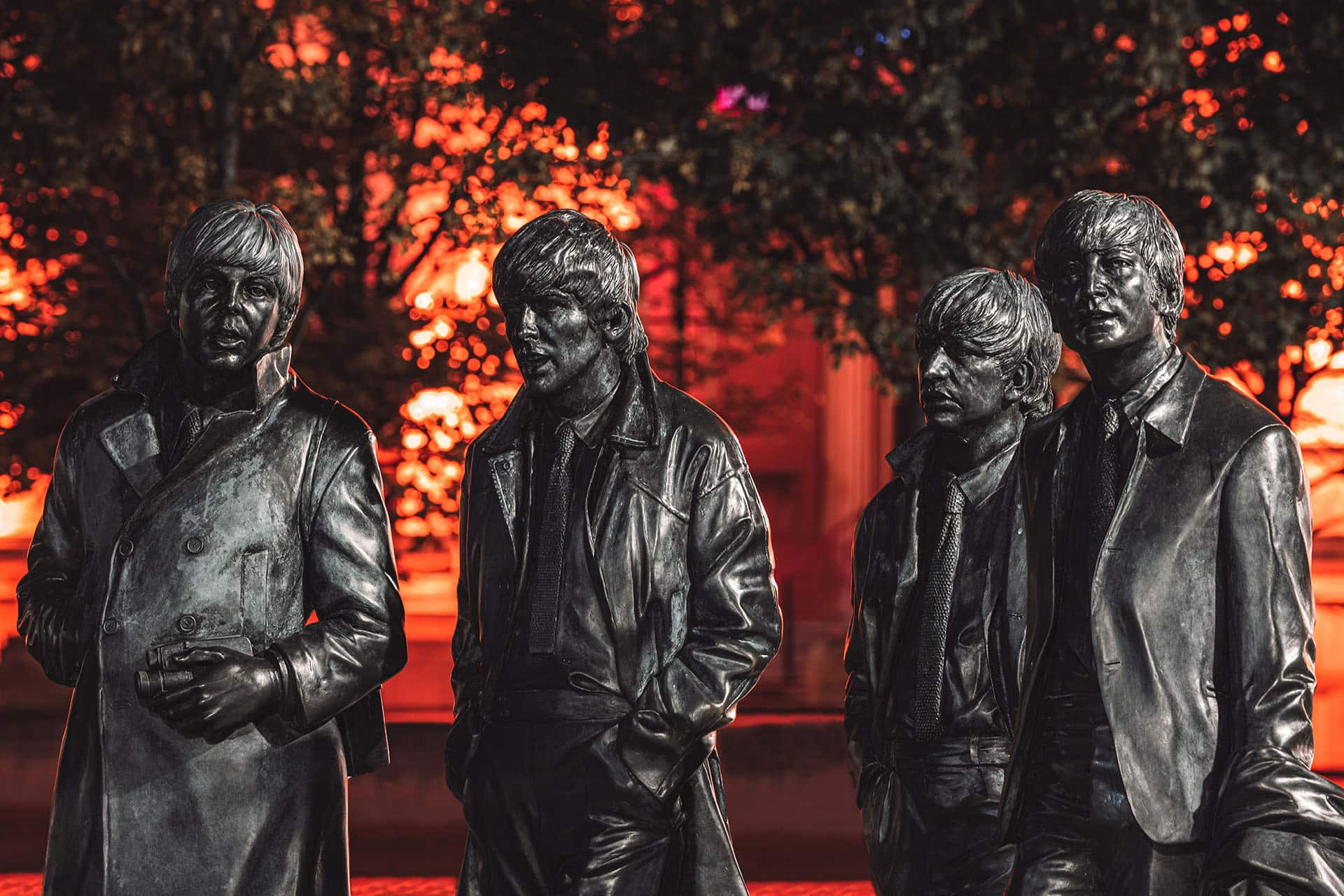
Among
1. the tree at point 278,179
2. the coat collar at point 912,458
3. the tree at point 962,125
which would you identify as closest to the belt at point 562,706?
the coat collar at point 912,458

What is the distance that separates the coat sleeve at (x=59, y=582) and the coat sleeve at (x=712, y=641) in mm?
1288

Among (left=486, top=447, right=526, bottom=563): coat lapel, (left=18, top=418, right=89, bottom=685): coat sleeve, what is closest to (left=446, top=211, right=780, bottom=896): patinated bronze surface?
(left=486, top=447, right=526, bottom=563): coat lapel

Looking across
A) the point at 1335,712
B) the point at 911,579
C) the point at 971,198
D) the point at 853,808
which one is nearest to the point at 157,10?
the point at 971,198

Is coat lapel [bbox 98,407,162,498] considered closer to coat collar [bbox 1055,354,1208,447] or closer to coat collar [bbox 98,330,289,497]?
coat collar [bbox 98,330,289,497]

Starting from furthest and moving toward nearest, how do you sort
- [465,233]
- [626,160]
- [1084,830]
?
[465,233] → [626,160] → [1084,830]

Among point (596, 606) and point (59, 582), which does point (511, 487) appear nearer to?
point (596, 606)

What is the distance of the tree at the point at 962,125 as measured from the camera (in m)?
14.0

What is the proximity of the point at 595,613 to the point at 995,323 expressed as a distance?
156 cm

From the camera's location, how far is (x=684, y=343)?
20.5 metres

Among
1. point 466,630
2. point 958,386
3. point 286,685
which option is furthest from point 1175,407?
point 286,685

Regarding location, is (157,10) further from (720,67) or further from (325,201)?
(720,67)

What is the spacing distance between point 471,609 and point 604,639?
1.39ft

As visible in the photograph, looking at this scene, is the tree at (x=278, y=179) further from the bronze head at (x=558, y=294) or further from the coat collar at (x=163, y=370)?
the coat collar at (x=163, y=370)

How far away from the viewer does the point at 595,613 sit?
497 centimetres
